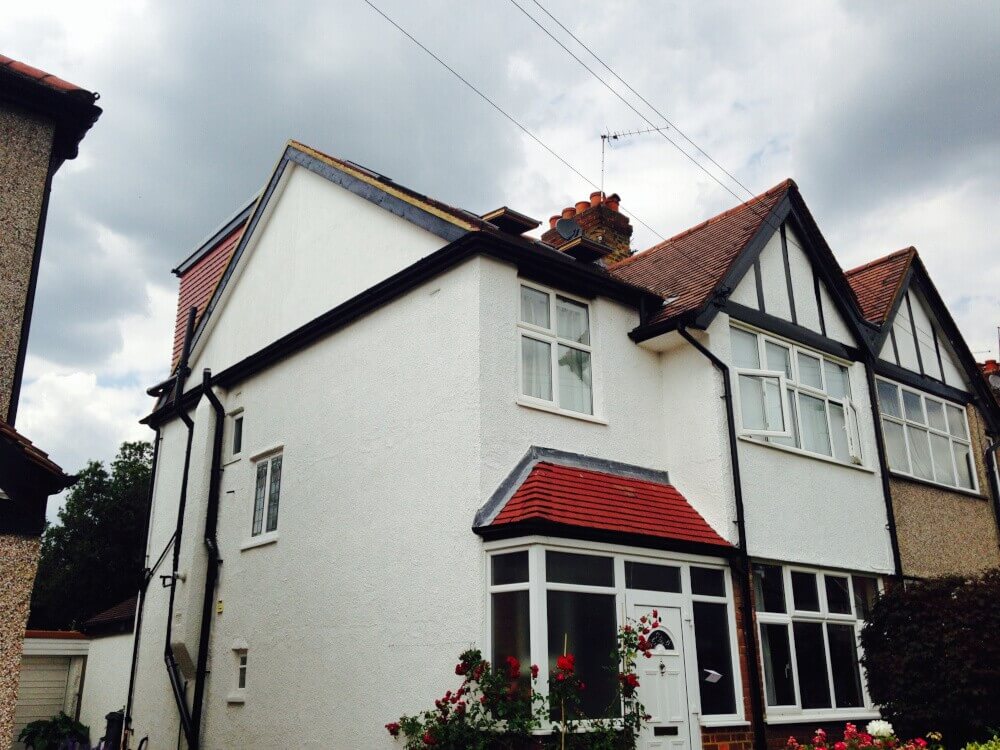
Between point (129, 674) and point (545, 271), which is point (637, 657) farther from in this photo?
point (129, 674)

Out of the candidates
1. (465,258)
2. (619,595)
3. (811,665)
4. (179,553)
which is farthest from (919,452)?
(179,553)

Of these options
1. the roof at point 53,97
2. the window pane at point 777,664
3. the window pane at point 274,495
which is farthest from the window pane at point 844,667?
the roof at point 53,97

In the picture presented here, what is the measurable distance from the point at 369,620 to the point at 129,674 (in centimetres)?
740

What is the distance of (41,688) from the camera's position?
1859 centimetres

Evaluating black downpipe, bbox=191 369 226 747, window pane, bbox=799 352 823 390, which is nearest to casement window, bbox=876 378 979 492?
window pane, bbox=799 352 823 390

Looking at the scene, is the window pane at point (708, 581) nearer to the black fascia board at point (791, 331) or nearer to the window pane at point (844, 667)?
the window pane at point (844, 667)

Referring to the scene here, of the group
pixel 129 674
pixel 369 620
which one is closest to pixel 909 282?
pixel 369 620

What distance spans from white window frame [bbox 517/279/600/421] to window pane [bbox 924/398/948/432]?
26.7 feet

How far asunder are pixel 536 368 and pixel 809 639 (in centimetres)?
530

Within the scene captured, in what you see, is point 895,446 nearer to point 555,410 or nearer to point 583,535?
point 555,410

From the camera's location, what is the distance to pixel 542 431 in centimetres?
1093

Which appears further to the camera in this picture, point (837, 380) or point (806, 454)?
point (837, 380)

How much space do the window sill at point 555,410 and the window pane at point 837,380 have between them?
4690 millimetres

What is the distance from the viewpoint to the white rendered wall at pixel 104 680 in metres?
16.4
